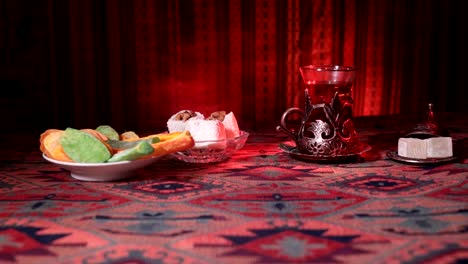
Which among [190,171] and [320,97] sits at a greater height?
[320,97]

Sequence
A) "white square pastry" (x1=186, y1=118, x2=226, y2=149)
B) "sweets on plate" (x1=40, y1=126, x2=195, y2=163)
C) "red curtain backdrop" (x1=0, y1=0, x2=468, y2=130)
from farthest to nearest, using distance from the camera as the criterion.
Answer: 1. "red curtain backdrop" (x1=0, y1=0, x2=468, y2=130)
2. "white square pastry" (x1=186, y1=118, x2=226, y2=149)
3. "sweets on plate" (x1=40, y1=126, x2=195, y2=163)

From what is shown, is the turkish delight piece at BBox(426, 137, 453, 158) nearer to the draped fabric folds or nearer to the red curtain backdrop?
the red curtain backdrop

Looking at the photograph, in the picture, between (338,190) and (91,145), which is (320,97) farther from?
(91,145)

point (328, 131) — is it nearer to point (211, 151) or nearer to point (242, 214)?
point (211, 151)

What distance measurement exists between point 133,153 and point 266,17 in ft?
7.53

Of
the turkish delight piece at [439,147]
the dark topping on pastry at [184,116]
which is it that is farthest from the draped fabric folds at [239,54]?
the turkish delight piece at [439,147]

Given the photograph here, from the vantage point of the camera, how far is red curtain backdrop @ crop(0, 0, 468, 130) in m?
2.70

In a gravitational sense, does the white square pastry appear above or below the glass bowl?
above

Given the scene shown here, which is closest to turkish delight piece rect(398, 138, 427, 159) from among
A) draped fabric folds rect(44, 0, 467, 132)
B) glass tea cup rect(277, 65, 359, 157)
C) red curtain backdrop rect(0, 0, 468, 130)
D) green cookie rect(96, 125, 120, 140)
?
glass tea cup rect(277, 65, 359, 157)

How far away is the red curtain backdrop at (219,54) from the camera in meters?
2.70

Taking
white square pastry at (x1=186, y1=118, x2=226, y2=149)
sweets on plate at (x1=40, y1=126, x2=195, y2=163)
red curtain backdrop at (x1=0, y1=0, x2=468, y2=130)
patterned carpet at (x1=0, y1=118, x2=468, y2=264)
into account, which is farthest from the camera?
red curtain backdrop at (x1=0, y1=0, x2=468, y2=130)

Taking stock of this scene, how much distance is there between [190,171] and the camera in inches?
42.8

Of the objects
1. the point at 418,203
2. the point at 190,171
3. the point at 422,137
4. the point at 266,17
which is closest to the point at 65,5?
the point at 266,17

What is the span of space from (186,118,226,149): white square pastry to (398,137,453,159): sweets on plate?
1.28 feet
